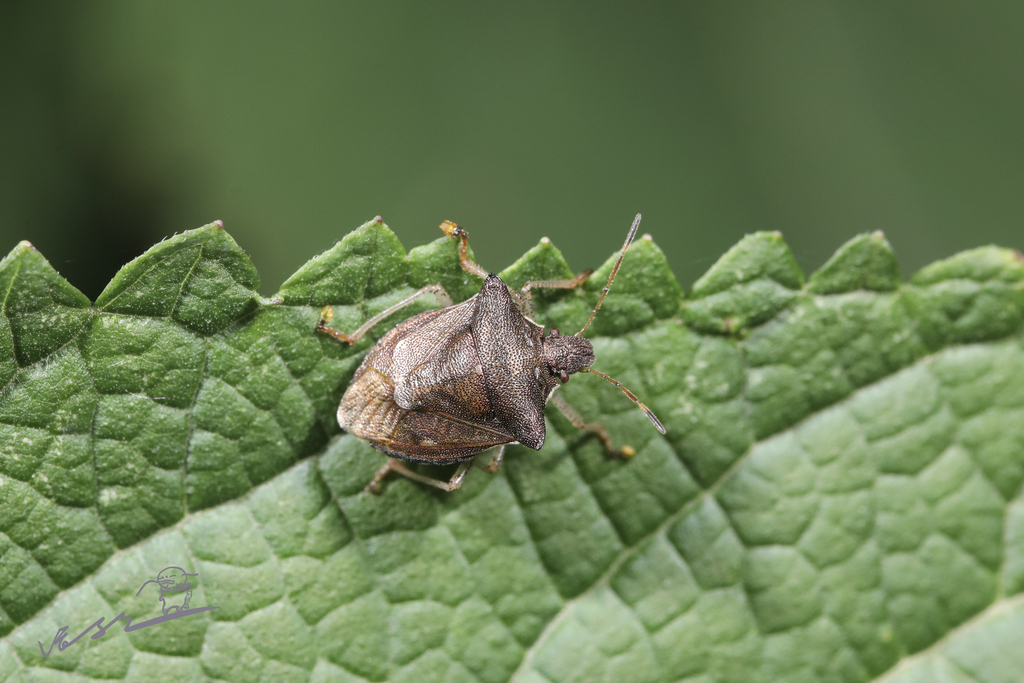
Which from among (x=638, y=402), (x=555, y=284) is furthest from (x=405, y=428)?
(x=638, y=402)

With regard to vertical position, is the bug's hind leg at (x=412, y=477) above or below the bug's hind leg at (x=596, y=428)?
above

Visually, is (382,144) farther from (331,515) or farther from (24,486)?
(24,486)

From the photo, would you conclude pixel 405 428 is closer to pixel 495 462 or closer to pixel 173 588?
pixel 495 462

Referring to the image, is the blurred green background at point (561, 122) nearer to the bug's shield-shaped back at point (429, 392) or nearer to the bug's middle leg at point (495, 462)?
the bug's shield-shaped back at point (429, 392)

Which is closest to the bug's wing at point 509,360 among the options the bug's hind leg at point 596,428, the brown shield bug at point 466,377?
the brown shield bug at point 466,377

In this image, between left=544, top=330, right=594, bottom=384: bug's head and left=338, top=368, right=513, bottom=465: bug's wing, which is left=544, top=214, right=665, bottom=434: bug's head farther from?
left=338, top=368, right=513, bottom=465: bug's wing

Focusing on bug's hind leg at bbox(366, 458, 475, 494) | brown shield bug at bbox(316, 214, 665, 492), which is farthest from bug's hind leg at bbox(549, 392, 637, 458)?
bug's hind leg at bbox(366, 458, 475, 494)
